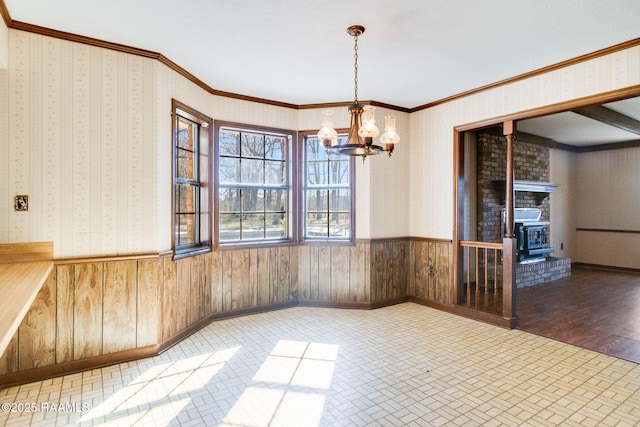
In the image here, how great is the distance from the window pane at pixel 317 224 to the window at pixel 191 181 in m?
1.41

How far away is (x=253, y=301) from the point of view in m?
4.56

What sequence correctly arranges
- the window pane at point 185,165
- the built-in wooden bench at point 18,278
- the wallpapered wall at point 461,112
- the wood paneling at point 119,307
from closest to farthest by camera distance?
the built-in wooden bench at point 18,278, the wood paneling at point 119,307, the wallpapered wall at point 461,112, the window pane at point 185,165

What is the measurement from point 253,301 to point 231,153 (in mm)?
1987

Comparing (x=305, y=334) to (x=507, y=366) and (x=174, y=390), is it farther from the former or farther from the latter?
(x=507, y=366)

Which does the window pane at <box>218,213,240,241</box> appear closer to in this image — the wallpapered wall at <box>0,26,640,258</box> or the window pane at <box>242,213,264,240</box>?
the window pane at <box>242,213,264,240</box>

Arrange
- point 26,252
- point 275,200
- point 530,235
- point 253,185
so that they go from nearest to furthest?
point 26,252 → point 253,185 → point 275,200 → point 530,235

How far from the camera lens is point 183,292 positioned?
12.2 ft

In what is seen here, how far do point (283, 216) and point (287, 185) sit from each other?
447 millimetres

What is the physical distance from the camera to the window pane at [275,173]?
4.77 meters

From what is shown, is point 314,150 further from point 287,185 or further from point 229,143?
point 229,143

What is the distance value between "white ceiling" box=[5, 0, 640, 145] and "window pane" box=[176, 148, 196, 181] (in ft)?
2.92

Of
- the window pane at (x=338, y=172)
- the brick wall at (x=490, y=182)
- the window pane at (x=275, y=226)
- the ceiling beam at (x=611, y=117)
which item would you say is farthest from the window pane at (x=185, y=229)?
the ceiling beam at (x=611, y=117)

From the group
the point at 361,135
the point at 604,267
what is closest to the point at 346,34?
the point at 361,135

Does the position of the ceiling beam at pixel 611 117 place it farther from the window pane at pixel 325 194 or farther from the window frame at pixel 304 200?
the window pane at pixel 325 194
